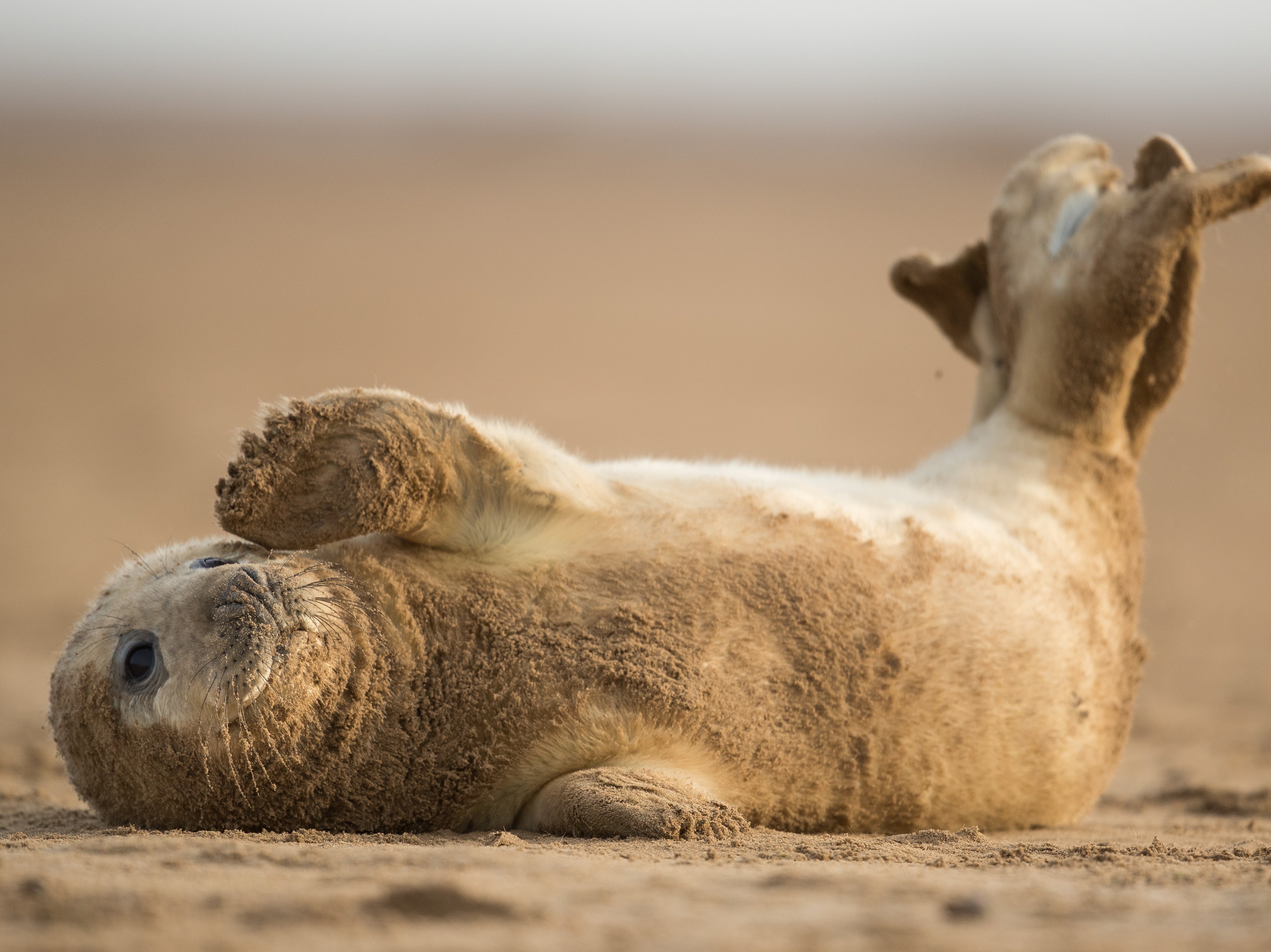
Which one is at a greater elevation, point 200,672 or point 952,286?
point 952,286

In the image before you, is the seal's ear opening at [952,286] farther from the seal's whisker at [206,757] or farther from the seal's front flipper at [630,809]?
the seal's whisker at [206,757]

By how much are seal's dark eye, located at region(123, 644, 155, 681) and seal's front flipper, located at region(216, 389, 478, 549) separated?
34 centimetres

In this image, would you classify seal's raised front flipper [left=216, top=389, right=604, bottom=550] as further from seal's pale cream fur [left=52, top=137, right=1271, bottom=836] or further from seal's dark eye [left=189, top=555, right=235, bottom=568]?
seal's dark eye [left=189, top=555, right=235, bottom=568]

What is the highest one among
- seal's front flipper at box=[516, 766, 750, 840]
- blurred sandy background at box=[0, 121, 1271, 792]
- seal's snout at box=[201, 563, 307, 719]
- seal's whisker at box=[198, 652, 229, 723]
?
blurred sandy background at box=[0, 121, 1271, 792]

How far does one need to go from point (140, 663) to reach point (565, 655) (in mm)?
995

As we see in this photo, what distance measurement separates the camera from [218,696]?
9.86 feet

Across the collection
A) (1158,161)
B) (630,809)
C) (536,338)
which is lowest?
(630,809)

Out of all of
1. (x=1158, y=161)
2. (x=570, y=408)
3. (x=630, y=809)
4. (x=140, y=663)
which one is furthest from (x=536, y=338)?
(x=630, y=809)

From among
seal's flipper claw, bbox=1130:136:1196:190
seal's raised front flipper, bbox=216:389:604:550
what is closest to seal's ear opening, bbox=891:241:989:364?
seal's flipper claw, bbox=1130:136:1196:190

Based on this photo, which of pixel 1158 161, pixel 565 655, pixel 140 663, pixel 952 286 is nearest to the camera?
pixel 140 663

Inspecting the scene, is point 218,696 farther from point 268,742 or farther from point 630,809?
point 630,809

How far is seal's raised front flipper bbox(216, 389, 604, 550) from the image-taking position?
3152mm

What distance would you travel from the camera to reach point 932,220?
101 ft

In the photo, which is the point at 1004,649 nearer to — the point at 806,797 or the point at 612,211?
the point at 806,797
